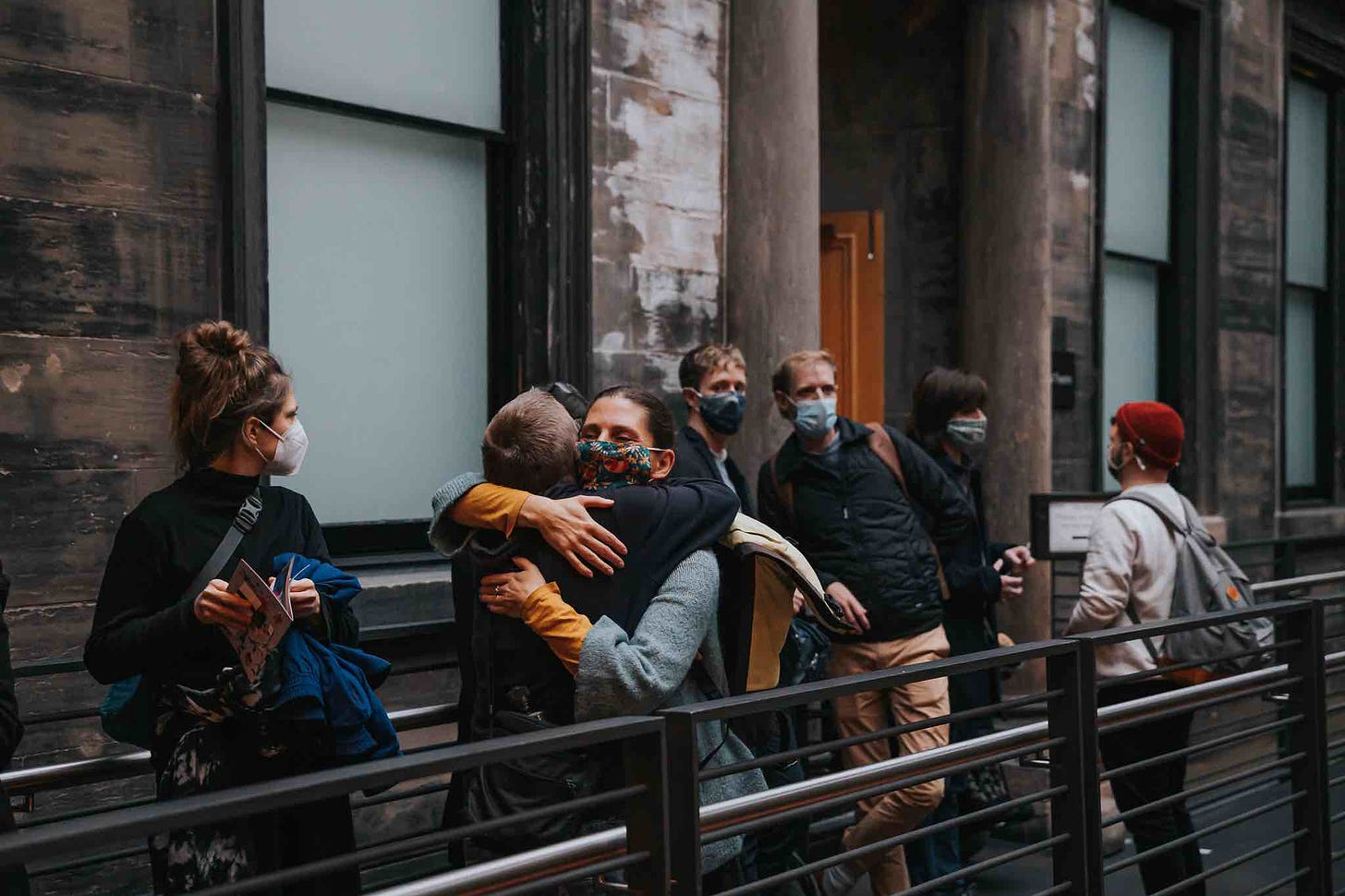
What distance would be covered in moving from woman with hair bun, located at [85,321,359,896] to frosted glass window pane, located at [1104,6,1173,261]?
8276 millimetres

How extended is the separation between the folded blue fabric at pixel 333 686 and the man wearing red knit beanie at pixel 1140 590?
2.78m

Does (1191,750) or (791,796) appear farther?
(1191,750)

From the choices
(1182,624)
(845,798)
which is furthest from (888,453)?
(845,798)

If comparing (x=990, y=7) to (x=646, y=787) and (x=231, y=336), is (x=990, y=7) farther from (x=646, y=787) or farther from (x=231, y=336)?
(x=646, y=787)

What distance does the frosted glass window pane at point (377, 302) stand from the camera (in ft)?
19.4

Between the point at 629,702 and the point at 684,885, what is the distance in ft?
1.78

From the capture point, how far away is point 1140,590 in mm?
5379

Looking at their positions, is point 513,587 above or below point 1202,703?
above

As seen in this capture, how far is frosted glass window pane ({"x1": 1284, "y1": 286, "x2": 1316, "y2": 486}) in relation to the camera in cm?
1357

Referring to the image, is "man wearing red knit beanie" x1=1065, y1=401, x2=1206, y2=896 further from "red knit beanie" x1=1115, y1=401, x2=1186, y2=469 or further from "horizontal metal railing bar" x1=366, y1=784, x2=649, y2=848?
"horizontal metal railing bar" x1=366, y1=784, x2=649, y2=848

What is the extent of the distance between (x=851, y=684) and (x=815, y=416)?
8.54 ft

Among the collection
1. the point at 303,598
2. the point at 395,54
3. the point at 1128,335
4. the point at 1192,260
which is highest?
the point at 395,54

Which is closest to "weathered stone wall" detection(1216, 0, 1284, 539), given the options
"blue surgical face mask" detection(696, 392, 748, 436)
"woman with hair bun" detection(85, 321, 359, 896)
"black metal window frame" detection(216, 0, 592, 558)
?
"black metal window frame" detection(216, 0, 592, 558)

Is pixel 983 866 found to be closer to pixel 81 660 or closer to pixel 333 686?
pixel 333 686
